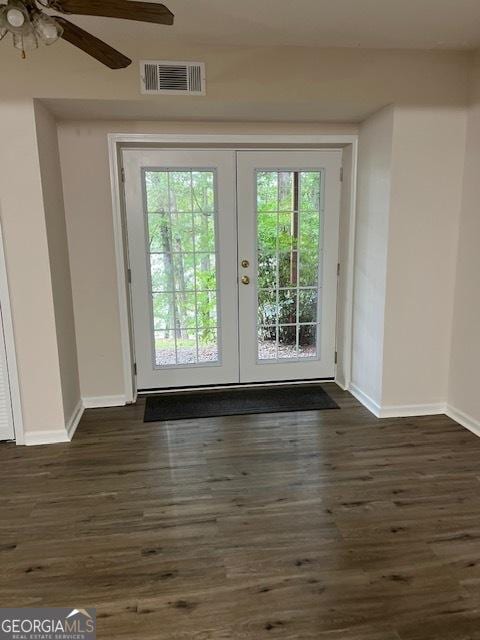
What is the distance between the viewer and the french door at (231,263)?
3.68 metres

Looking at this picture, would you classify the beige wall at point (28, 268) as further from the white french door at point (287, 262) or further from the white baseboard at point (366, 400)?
the white baseboard at point (366, 400)

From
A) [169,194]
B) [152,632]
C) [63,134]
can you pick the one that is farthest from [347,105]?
[152,632]

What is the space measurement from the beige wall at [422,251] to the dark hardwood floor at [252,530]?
396mm

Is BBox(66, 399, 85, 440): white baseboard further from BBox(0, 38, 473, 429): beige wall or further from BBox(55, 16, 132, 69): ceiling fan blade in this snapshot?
BBox(55, 16, 132, 69): ceiling fan blade

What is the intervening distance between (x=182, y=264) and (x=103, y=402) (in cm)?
131

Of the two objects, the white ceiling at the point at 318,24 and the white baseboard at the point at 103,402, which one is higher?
the white ceiling at the point at 318,24

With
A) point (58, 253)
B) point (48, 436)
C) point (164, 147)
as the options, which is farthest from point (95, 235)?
point (48, 436)

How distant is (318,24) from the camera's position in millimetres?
2562

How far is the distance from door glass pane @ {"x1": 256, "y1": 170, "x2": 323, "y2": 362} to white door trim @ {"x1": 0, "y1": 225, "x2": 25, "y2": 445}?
6.38 feet

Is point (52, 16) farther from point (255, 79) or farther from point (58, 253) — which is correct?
point (58, 253)

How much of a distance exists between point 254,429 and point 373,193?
1949mm

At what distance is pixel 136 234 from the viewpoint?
3.67m

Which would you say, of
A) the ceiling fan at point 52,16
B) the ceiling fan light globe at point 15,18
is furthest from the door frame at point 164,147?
the ceiling fan light globe at point 15,18

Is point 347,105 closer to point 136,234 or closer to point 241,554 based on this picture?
point 136,234
